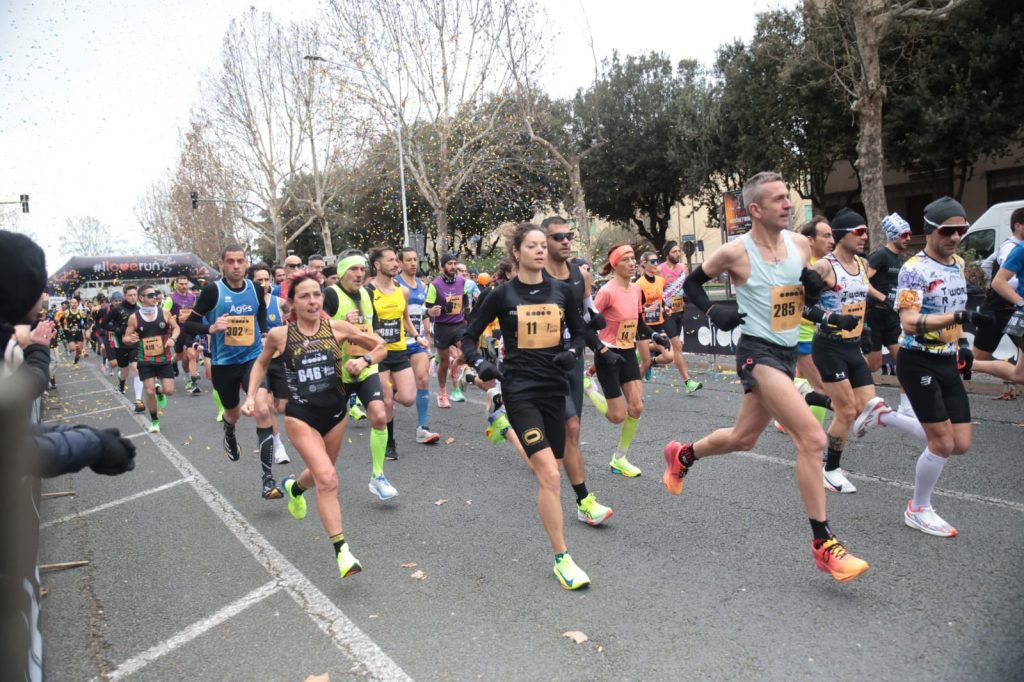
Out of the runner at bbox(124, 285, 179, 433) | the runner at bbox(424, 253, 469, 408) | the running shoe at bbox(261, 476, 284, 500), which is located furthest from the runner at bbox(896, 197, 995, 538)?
the runner at bbox(124, 285, 179, 433)

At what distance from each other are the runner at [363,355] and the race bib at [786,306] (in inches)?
107

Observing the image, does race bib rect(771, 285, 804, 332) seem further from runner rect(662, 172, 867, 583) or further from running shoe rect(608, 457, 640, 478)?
running shoe rect(608, 457, 640, 478)

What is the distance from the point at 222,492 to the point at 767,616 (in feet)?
16.5

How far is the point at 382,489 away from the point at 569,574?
2.40m

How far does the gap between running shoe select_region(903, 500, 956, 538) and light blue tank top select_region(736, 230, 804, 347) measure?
4.72ft

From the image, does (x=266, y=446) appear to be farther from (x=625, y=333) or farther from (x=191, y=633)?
(x=625, y=333)

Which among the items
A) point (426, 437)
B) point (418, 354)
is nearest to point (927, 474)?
point (426, 437)

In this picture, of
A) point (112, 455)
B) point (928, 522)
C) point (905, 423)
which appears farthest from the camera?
point (905, 423)

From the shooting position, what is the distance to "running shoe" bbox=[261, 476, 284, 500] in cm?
629

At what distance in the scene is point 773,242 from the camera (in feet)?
14.1

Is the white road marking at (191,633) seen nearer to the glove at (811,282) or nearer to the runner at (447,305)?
the glove at (811,282)

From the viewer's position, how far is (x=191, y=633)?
3912mm

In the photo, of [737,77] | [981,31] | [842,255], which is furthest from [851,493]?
[737,77]

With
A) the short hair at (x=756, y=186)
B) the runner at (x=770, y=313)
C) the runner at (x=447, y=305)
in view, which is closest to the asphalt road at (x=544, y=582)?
the runner at (x=770, y=313)
